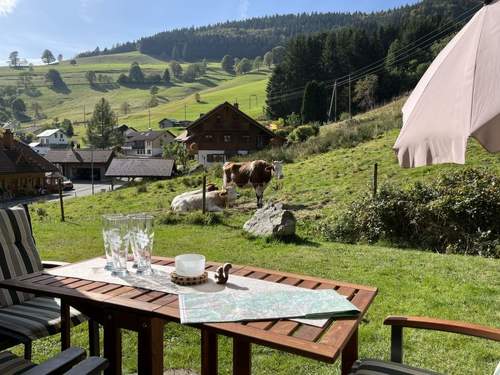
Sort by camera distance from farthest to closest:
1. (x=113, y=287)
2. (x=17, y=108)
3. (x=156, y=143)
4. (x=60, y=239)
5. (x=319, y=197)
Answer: (x=17, y=108), (x=156, y=143), (x=319, y=197), (x=60, y=239), (x=113, y=287)

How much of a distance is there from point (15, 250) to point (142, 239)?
53.9 inches

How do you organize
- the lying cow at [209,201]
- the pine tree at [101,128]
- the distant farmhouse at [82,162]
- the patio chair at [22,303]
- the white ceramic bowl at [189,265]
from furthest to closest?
the pine tree at [101,128], the distant farmhouse at [82,162], the lying cow at [209,201], the patio chair at [22,303], the white ceramic bowl at [189,265]

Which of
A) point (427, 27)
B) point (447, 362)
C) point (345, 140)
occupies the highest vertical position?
point (427, 27)

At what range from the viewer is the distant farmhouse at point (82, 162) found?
5369 cm

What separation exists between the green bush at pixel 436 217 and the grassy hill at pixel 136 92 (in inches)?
2683

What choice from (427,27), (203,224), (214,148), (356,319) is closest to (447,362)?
(356,319)

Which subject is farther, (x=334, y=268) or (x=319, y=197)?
(x=319, y=197)

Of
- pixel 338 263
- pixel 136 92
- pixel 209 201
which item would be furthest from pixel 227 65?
pixel 338 263

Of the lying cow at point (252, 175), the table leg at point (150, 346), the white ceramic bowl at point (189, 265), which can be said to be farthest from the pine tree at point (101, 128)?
the table leg at point (150, 346)

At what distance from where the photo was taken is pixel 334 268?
20.0 feet

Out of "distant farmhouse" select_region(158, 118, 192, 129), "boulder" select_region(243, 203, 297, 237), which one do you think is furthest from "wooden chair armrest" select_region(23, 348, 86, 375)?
"distant farmhouse" select_region(158, 118, 192, 129)

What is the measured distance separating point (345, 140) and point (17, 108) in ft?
404

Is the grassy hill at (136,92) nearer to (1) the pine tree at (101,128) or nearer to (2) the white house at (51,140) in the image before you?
(2) the white house at (51,140)

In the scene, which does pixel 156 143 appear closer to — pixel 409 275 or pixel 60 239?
pixel 60 239
